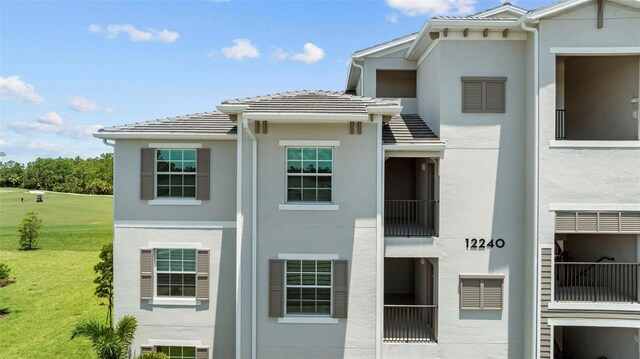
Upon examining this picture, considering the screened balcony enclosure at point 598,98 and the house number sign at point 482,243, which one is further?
the house number sign at point 482,243

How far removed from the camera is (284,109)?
10305 millimetres

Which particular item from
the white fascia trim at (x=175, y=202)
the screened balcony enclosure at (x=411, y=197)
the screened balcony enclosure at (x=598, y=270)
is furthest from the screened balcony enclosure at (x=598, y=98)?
the white fascia trim at (x=175, y=202)

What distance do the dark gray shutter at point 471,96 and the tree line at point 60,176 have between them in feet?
220

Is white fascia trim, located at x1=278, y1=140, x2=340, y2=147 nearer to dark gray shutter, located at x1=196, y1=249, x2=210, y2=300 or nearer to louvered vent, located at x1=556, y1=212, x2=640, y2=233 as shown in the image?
dark gray shutter, located at x1=196, y1=249, x2=210, y2=300

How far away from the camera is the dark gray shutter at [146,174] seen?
454 inches

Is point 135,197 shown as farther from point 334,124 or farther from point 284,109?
point 334,124

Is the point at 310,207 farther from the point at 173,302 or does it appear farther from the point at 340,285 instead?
the point at 173,302

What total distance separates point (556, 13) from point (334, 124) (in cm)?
659

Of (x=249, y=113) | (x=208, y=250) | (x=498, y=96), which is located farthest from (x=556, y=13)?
(x=208, y=250)

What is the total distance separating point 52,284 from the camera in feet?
85.3

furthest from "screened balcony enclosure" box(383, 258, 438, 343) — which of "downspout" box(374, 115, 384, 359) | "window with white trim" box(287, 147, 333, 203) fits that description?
"window with white trim" box(287, 147, 333, 203)

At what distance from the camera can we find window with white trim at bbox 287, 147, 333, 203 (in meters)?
10.9

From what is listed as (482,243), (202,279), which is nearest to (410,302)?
(482,243)

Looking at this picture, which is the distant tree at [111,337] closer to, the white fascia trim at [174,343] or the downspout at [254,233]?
the white fascia trim at [174,343]
